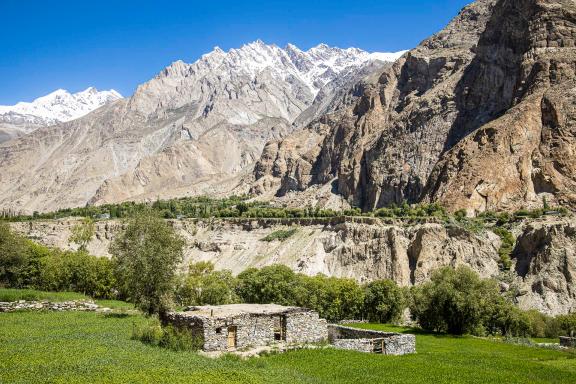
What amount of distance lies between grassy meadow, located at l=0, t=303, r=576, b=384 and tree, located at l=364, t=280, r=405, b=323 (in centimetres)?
2901

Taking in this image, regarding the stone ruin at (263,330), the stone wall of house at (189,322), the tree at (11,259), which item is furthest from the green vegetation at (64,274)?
the stone wall of house at (189,322)

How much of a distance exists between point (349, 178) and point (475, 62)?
5030 cm

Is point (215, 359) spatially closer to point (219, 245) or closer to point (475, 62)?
point (219, 245)

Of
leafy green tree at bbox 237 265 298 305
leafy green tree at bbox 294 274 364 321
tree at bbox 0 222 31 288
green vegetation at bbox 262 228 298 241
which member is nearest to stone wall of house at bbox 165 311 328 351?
leafy green tree at bbox 237 265 298 305

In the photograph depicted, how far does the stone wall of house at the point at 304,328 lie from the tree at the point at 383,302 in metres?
33.5

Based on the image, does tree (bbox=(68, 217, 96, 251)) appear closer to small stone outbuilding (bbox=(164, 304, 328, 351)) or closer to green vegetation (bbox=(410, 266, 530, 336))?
green vegetation (bbox=(410, 266, 530, 336))

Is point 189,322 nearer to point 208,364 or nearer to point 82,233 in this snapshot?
point 208,364

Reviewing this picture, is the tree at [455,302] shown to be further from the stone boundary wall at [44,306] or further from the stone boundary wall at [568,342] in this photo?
the stone boundary wall at [44,306]

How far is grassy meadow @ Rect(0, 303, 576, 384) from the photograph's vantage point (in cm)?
2052

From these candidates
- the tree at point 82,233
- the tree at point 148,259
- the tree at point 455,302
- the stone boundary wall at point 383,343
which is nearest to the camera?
the stone boundary wall at point 383,343

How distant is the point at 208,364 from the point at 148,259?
17774mm

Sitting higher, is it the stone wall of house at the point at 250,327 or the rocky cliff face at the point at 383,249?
the rocky cliff face at the point at 383,249

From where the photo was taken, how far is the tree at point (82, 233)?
124438mm

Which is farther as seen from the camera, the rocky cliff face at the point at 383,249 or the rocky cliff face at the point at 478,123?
the rocky cliff face at the point at 478,123
